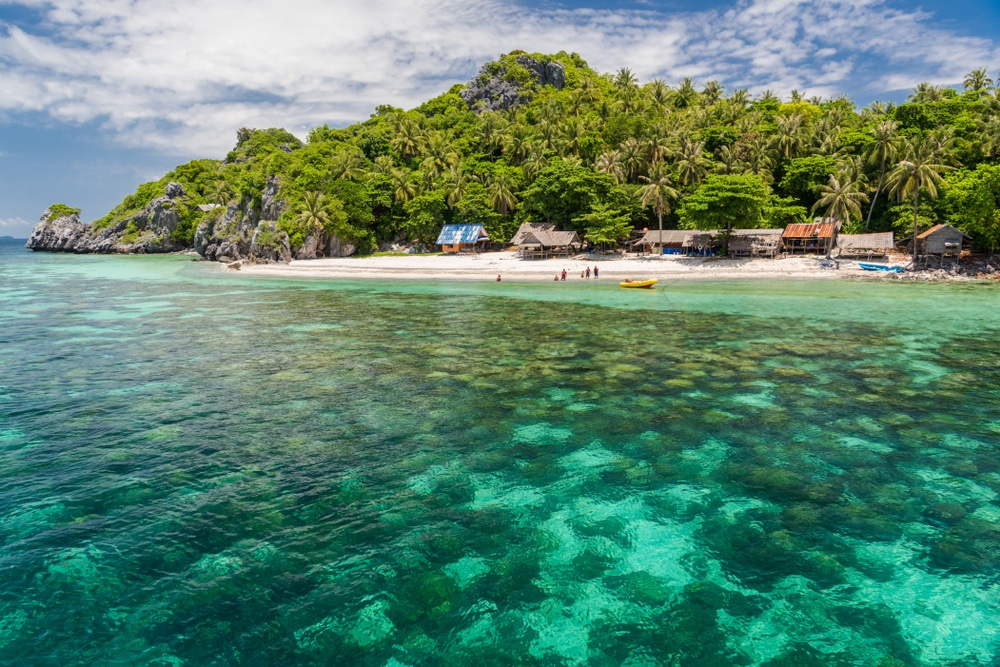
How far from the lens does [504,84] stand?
408 ft

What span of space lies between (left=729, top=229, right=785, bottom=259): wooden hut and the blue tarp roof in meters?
30.2

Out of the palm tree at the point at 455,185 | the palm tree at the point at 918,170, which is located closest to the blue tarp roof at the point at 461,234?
the palm tree at the point at 455,185

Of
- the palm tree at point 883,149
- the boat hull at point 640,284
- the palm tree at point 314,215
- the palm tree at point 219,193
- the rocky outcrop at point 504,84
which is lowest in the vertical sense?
the boat hull at point 640,284

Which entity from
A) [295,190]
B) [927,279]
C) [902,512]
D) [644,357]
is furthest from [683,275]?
[295,190]

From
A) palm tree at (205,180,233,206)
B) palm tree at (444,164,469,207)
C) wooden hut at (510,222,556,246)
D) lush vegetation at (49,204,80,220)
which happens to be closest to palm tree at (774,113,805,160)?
wooden hut at (510,222,556,246)

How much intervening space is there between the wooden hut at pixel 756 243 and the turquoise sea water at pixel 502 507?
3608cm

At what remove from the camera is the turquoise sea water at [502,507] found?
662 cm

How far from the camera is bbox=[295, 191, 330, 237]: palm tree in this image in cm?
7131

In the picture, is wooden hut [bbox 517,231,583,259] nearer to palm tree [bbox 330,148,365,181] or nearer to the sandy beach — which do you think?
the sandy beach

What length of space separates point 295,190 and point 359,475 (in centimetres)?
7807

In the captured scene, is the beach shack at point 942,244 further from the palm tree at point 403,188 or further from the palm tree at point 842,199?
the palm tree at point 403,188

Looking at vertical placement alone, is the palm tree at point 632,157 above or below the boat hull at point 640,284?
above

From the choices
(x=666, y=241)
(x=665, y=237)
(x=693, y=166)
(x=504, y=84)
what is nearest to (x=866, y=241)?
(x=666, y=241)

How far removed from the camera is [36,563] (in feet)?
26.1
